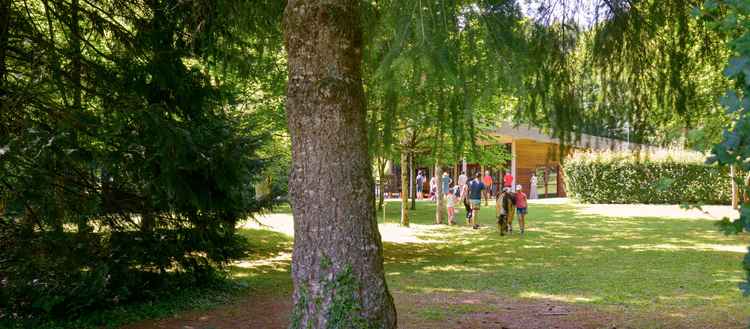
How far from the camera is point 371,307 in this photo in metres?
4.95

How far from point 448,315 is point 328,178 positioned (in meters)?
3.41

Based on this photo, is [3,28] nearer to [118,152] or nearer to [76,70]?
[76,70]

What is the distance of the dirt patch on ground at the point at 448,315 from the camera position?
22.6 feet

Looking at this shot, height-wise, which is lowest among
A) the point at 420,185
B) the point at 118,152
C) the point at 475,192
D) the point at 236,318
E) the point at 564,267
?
the point at 236,318

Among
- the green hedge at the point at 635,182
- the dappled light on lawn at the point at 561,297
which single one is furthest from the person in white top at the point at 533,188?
the dappled light on lawn at the point at 561,297

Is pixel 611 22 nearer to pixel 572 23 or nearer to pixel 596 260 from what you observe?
pixel 572 23

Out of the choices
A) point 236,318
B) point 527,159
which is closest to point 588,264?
point 236,318

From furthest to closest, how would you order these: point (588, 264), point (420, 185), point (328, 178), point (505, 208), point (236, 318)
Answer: point (420, 185) → point (505, 208) → point (588, 264) → point (236, 318) → point (328, 178)

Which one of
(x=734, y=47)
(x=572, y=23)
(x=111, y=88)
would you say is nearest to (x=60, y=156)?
(x=111, y=88)

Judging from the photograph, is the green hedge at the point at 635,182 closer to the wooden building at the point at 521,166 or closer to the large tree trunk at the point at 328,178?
the wooden building at the point at 521,166

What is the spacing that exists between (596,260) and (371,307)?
8640 mm

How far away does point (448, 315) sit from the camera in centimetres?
741

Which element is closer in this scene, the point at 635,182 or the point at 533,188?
the point at 635,182

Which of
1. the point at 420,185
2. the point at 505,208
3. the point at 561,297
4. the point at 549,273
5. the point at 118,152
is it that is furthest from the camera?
the point at 420,185
